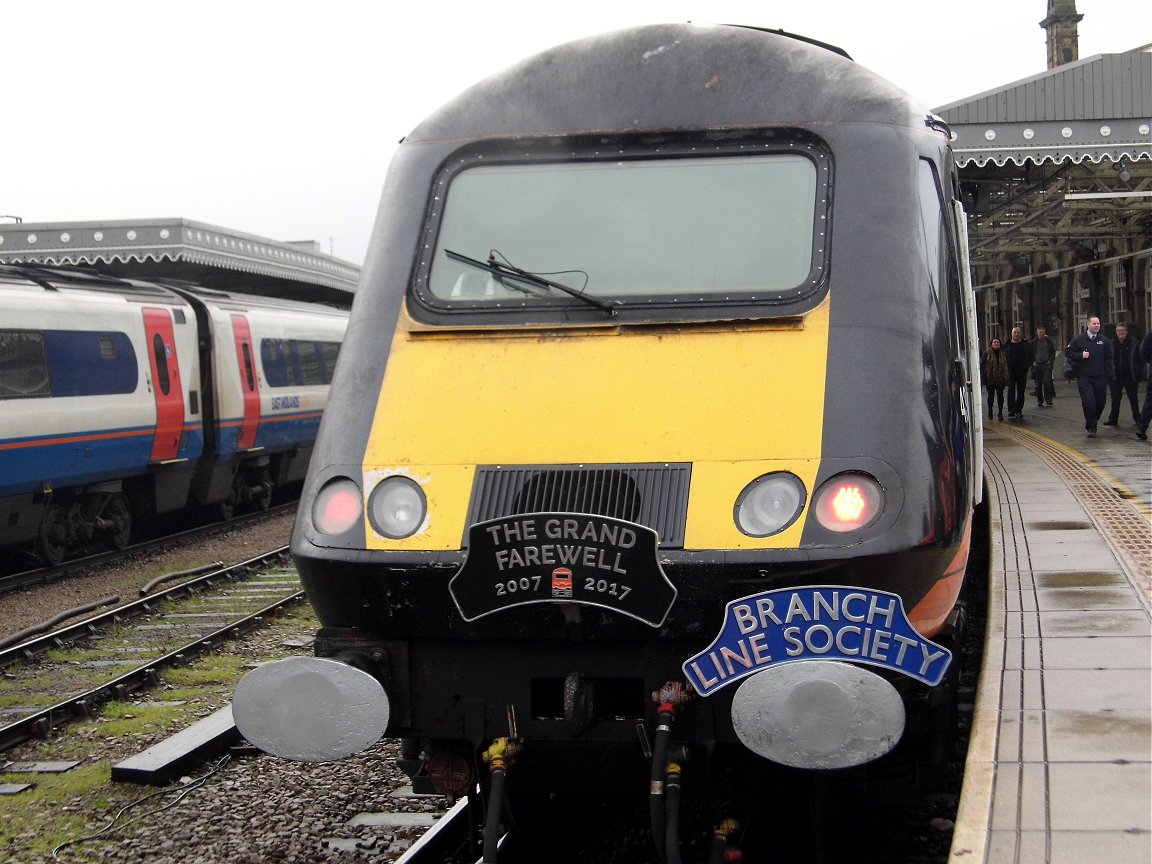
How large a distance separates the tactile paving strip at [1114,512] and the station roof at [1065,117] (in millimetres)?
3200

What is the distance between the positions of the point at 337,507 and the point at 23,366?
30.9 feet

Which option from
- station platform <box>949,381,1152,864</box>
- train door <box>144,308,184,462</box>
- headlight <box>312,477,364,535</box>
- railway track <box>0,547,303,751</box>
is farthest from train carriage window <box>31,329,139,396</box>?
headlight <box>312,477,364,535</box>

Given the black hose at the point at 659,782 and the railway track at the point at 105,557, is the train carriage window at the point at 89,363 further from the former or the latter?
the black hose at the point at 659,782

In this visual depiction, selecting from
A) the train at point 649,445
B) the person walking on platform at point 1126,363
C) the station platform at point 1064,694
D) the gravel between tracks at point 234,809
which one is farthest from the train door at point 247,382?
the train at point 649,445

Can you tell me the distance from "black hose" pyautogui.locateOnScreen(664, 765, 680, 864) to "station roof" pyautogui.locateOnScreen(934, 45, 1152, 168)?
1120 centimetres

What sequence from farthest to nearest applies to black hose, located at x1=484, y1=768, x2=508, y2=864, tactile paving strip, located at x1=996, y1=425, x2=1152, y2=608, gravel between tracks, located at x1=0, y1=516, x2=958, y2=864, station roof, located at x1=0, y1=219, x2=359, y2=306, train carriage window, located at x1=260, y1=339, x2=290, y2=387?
station roof, located at x1=0, y1=219, x2=359, y2=306, train carriage window, located at x1=260, y1=339, x2=290, y2=387, tactile paving strip, located at x1=996, y1=425, x2=1152, y2=608, gravel between tracks, located at x1=0, y1=516, x2=958, y2=864, black hose, located at x1=484, y1=768, x2=508, y2=864

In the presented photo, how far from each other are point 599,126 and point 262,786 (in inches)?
138

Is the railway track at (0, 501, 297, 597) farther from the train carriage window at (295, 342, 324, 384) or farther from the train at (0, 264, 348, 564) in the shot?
the train carriage window at (295, 342, 324, 384)

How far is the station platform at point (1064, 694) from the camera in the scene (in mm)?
3729

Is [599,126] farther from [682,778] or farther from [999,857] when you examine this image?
[999,857]

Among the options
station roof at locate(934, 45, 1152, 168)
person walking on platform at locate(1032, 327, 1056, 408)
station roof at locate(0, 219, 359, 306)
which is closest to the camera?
station roof at locate(934, 45, 1152, 168)

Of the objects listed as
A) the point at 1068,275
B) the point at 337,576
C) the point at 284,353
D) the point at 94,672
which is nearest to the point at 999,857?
the point at 337,576

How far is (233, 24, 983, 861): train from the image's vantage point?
13.5 ft

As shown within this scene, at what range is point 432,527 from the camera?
439 cm
